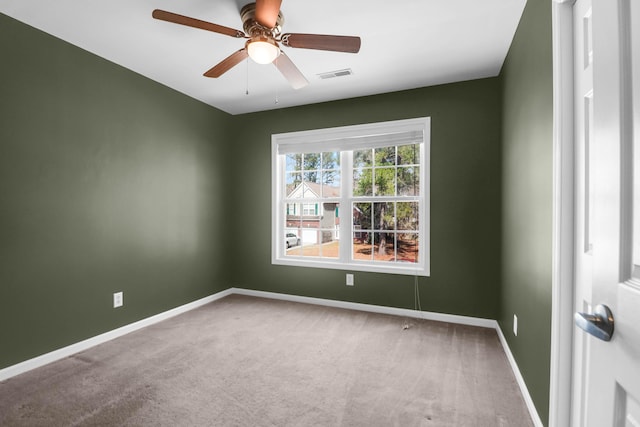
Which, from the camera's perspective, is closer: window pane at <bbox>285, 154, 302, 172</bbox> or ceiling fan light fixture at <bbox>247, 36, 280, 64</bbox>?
ceiling fan light fixture at <bbox>247, 36, 280, 64</bbox>

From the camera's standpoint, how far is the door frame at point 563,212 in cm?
144

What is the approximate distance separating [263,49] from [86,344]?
2824 millimetres

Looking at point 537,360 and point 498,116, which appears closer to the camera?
point 537,360

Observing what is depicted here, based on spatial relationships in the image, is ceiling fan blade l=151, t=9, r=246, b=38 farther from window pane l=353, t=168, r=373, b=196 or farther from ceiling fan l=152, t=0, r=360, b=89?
window pane l=353, t=168, r=373, b=196

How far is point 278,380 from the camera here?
2.22 meters

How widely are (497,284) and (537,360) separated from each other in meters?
1.52

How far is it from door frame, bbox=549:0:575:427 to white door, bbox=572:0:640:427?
2.69 feet

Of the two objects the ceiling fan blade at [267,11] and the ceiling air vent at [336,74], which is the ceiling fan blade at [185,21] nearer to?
the ceiling fan blade at [267,11]

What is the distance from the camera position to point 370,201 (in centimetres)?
380

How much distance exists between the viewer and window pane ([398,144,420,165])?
3.60 metres

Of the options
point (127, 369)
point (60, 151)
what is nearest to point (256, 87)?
point (60, 151)

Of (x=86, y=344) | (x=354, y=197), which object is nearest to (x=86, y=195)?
(x=86, y=344)

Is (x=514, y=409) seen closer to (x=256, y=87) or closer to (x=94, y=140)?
(x=256, y=87)

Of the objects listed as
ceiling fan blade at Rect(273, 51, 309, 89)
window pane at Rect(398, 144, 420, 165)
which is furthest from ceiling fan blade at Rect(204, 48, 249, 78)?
window pane at Rect(398, 144, 420, 165)
